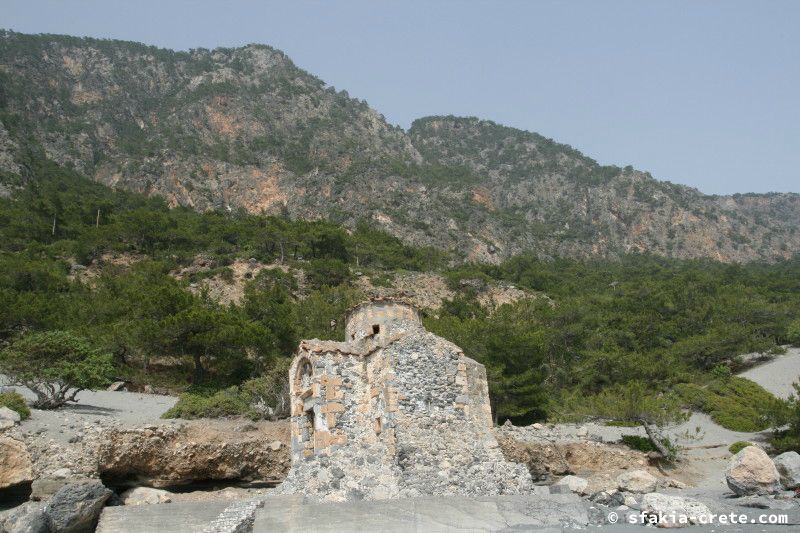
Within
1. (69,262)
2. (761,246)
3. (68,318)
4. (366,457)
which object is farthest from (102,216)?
(761,246)

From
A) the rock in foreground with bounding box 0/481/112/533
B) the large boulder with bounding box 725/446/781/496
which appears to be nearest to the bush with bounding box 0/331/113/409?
the rock in foreground with bounding box 0/481/112/533

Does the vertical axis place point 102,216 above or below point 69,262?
above

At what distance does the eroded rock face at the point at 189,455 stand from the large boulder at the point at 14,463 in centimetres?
166

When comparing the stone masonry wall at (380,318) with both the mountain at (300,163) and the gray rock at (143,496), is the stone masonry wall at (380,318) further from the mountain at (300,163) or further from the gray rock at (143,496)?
the mountain at (300,163)

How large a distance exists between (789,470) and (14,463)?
18.4m

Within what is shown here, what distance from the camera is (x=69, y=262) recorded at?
182 ft

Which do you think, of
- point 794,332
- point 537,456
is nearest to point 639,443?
point 537,456

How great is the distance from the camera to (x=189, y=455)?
18.7 metres

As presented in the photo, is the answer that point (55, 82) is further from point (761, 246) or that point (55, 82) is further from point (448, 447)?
point (761, 246)

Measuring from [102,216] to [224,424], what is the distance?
54120mm

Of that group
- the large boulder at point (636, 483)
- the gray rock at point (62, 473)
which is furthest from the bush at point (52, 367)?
Answer: the large boulder at point (636, 483)

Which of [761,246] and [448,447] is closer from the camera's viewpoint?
[448,447]

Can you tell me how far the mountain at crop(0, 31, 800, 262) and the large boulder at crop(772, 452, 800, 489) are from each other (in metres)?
81.5

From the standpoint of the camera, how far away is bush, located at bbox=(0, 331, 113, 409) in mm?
22031
